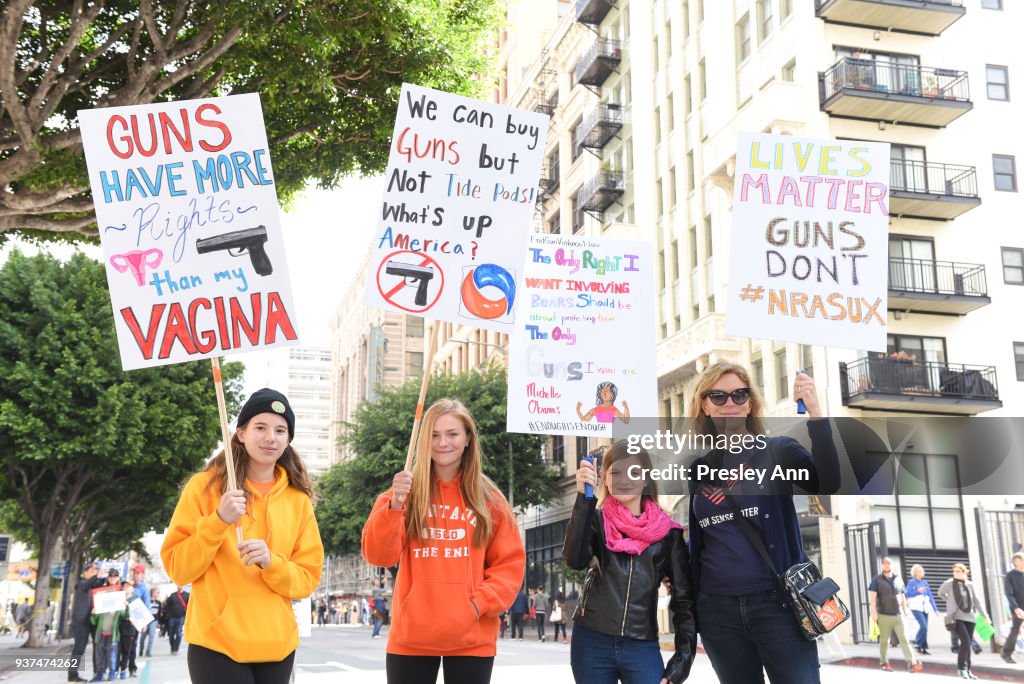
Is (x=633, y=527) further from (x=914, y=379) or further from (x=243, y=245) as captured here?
(x=914, y=379)

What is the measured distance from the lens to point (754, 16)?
34.9 meters

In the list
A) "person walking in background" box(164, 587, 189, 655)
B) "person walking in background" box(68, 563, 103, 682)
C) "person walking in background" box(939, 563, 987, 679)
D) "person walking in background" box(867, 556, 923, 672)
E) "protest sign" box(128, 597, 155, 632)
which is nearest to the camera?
"person walking in background" box(939, 563, 987, 679)

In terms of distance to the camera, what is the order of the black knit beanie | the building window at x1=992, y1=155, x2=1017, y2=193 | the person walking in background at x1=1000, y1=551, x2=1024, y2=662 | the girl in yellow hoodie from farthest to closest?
the building window at x1=992, y1=155, x2=1017, y2=193 → the person walking in background at x1=1000, y1=551, x2=1024, y2=662 → the black knit beanie → the girl in yellow hoodie

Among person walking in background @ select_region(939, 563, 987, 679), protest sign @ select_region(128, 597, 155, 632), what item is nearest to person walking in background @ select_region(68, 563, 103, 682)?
protest sign @ select_region(128, 597, 155, 632)

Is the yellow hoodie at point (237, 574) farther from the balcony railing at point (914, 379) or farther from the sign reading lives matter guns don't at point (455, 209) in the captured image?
the balcony railing at point (914, 379)

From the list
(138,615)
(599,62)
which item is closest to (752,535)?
(138,615)

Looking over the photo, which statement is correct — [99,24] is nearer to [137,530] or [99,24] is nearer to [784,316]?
[784,316]

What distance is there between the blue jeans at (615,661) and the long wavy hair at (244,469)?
150 cm

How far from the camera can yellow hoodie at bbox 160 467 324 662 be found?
471cm

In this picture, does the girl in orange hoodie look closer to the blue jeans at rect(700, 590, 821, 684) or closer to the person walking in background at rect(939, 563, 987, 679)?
the blue jeans at rect(700, 590, 821, 684)

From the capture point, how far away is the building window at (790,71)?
32312mm

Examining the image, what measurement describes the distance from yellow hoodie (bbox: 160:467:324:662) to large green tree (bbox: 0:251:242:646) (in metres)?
25.7

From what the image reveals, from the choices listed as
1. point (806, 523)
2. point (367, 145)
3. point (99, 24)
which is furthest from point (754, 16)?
point (99, 24)

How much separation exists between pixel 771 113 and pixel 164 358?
27791 millimetres
